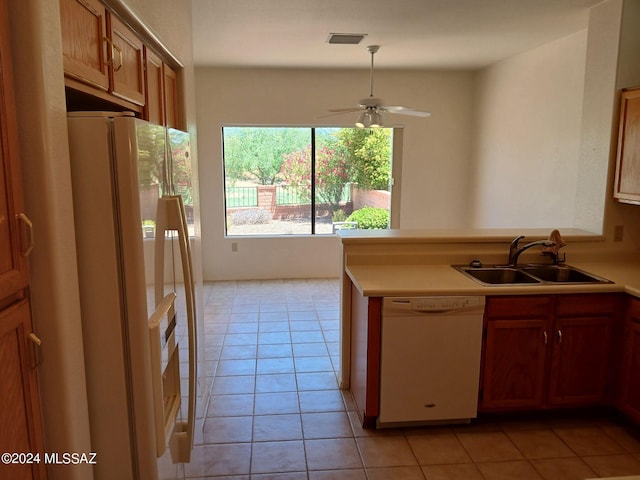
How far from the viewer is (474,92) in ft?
19.6

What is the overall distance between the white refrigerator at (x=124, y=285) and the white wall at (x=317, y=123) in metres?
4.49

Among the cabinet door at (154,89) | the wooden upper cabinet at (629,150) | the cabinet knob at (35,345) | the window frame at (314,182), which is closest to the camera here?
the cabinet knob at (35,345)

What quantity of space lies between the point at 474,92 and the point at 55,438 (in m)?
5.94

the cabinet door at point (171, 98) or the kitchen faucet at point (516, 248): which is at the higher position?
the cabinet door at point (171, 98)

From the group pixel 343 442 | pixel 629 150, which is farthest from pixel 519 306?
pixel 629 150

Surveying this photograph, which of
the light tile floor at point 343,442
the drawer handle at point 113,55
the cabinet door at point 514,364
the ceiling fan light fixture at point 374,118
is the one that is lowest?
the light tile floor at point 343,442

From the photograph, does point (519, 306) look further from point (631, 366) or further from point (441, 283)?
point (631, 366)

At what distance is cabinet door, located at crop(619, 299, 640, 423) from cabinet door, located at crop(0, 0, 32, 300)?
2848mm

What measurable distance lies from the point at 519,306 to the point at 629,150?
4.41 ft

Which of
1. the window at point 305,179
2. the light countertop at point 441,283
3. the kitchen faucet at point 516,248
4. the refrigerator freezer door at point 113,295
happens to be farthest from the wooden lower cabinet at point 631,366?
the window at point 305,179

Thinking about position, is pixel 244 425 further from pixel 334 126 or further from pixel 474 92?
pixel 474 92

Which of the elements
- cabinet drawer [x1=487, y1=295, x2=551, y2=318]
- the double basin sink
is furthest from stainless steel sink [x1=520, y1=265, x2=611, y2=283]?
cabinet drawer [x1=487, y1=295, x2=551, y2=318]

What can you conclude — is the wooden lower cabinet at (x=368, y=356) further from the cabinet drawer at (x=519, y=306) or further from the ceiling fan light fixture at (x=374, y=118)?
the ceiling fan light fixture at (x=374, y=118)

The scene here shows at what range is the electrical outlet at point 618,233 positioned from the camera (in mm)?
3281
